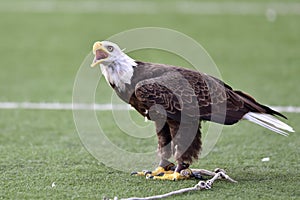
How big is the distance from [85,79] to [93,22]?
4292mm

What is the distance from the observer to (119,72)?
503cm

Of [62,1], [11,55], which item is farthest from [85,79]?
[62,1]

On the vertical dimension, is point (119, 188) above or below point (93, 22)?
below

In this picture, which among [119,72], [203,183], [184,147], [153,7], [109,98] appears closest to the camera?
[203,183]

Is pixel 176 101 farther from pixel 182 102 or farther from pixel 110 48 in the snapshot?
pixel 110 48

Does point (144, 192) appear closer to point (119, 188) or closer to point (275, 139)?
point (119, 188)

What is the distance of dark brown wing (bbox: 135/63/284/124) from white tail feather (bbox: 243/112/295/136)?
4 cm

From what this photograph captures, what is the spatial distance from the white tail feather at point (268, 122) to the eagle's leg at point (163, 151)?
58 cm

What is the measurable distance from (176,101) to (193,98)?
0.13m

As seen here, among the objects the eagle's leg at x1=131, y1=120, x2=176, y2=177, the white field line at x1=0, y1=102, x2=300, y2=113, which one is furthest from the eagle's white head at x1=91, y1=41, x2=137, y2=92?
the white field line at x1=0, y1=102, x2=300, y2=113

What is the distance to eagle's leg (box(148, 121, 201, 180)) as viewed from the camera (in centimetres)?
509

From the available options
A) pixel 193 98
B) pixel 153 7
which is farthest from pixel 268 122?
pixel 153 7

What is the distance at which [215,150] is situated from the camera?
6.14 m

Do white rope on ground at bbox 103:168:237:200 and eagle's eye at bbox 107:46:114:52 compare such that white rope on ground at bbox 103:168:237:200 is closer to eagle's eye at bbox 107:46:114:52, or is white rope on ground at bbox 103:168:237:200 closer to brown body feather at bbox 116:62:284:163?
brown body feather at bbox 116:62:284:163
